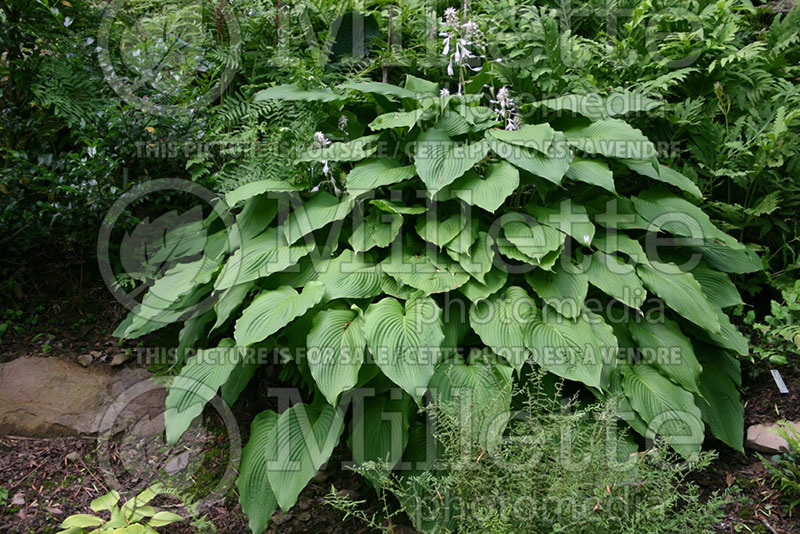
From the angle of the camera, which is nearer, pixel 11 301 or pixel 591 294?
pixel 591 294

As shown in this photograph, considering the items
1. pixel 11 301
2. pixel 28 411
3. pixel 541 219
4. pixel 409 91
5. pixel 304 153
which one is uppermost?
pixel 409 91

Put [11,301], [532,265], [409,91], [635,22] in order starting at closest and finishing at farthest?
1. [532,265]
2. [409,91]
3. [11,301]
4. [635,22]

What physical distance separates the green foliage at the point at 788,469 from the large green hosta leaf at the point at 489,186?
1.39 metres

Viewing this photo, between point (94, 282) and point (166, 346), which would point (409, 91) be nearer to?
point (166, 346)

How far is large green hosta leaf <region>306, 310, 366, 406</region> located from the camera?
2199 millimetres

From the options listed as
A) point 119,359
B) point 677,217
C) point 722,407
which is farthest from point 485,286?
point 119,359

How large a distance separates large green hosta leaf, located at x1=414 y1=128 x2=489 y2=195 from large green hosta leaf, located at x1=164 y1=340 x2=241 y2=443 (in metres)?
1.08

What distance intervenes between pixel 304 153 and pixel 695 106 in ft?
6.85

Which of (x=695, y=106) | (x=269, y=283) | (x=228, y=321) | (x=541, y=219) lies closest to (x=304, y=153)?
(x=269, y=283)

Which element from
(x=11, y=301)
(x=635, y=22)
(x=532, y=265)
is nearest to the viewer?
(x=532, y=265)

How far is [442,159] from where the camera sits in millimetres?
2586

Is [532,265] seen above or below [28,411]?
above

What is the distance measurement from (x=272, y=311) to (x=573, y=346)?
1195 millimetres

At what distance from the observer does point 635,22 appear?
3480 millimetres
